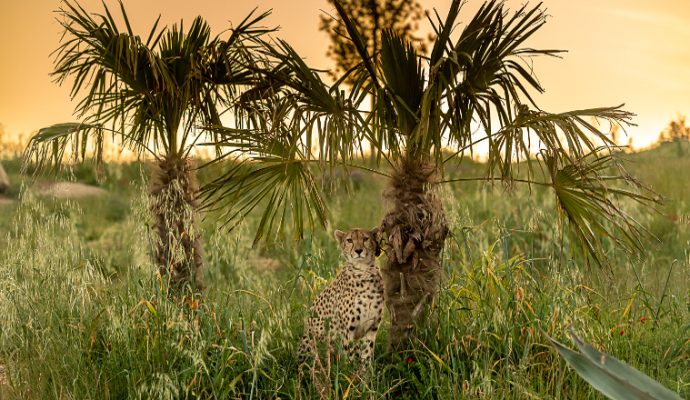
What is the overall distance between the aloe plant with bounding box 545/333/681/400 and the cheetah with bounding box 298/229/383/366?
236 cm

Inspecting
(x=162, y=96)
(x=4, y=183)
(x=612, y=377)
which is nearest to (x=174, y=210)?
(x=162, y=96)

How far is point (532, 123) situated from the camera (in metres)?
4.44

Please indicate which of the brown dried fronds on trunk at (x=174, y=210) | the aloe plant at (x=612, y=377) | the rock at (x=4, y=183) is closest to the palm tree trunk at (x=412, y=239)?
the brown dried fronds on trunk at (x=174, y=210)

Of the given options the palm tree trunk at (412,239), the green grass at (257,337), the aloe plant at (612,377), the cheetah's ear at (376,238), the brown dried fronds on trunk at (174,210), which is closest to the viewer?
the aloe plant at (612,377)

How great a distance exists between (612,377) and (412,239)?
2.62 m

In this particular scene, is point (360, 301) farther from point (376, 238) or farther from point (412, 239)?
point (412, 239)

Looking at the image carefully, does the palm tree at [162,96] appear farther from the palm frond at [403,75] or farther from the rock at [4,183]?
the rock at [4,183]

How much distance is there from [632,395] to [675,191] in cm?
1007

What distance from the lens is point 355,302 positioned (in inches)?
173

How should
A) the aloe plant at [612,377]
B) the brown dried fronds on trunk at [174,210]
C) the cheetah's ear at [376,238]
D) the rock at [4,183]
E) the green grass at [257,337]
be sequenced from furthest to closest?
the rock at [4,183], the brown dried fronds on trunk at [174,210], the cheetah's ear at [376,238], the green grass at [257,337], the aloe plant at [612,377]

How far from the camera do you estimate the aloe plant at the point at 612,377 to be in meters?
2.06

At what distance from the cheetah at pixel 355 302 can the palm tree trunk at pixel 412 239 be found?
0.21 m

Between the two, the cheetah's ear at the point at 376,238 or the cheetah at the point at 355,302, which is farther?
the cheetah's ear at the point at 376,238

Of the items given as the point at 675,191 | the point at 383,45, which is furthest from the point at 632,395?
the point at 675,191
